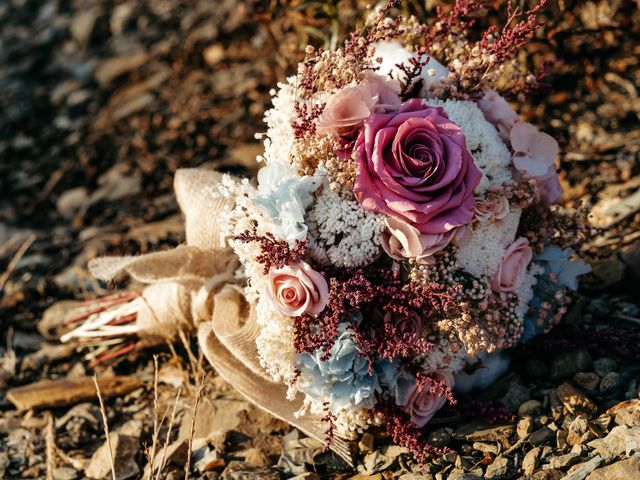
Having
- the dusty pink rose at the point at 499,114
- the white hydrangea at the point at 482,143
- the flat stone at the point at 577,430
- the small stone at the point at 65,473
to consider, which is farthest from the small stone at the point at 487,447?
the small stone at the point at 65,473

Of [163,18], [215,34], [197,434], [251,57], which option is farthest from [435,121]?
[163,18]

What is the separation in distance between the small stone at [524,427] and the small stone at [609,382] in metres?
0.31

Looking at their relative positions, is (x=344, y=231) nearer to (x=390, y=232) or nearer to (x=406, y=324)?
(x=390, y=232)

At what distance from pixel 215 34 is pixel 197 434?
408 cm

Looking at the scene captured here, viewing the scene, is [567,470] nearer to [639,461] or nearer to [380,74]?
[639,461]

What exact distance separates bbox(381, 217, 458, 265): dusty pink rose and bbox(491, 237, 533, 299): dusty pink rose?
274 mm

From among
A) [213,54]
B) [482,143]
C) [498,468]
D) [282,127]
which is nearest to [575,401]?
[498,468]

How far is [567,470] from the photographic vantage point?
7.40 ft

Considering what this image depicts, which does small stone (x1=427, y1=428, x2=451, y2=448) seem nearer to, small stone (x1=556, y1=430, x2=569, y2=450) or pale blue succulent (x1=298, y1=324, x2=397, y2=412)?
pale blue succulent (x1=298, y1=324, x2=397, y2=412)

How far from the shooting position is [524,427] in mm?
2473

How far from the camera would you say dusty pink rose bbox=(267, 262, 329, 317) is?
2293 millimetres

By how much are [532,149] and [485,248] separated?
17.3 inches

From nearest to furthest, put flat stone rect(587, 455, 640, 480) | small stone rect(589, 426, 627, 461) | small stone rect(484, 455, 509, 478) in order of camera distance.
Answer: flat stone rect(587, 455, 640, 480), small stone rect(589, 426, 627, 461), small stone rect(484, 455, 509, 478)

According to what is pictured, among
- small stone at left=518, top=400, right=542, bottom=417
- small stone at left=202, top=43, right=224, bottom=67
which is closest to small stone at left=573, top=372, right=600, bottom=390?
small stone at left=518, top=400, right=542, bottom=417
